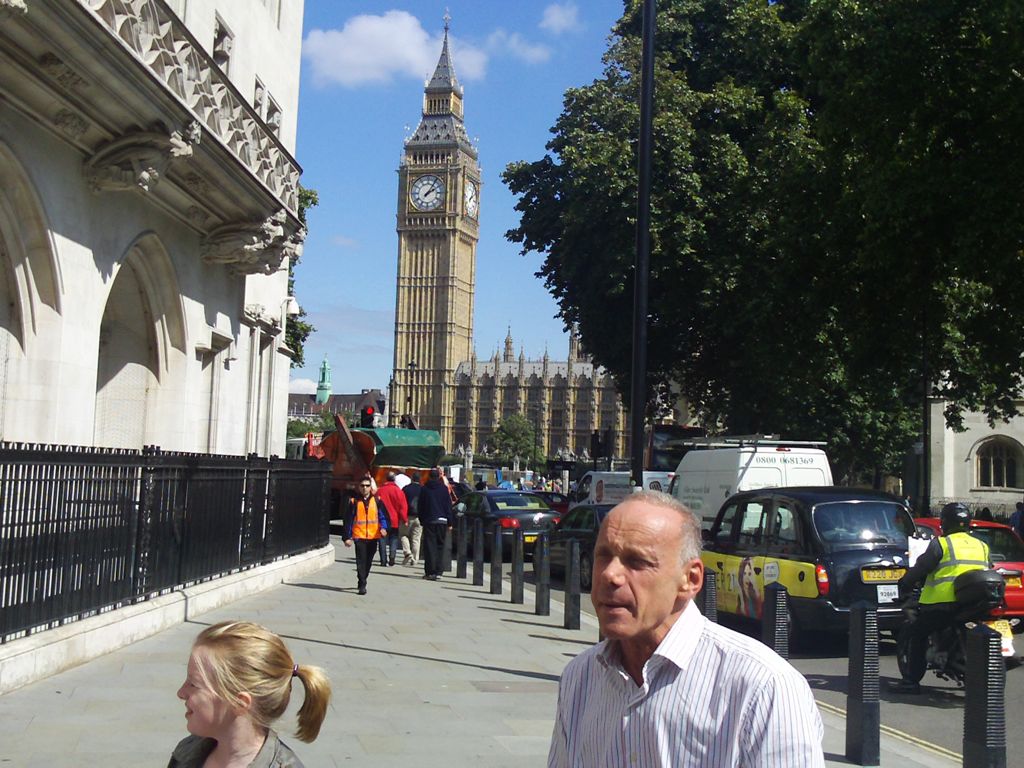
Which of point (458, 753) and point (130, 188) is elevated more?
point (130, 188)

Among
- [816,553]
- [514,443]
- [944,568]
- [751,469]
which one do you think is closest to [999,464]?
[751,469]

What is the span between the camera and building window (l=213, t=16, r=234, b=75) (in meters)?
18.1

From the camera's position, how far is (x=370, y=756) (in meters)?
7.12

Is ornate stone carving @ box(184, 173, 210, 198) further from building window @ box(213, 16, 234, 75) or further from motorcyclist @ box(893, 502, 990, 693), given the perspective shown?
motorcyclist @ box(893, 502, 990, 693)

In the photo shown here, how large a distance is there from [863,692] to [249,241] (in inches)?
474

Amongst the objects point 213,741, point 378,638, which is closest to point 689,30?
point 378,638

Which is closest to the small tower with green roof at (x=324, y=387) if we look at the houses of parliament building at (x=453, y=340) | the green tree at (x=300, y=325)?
the houses of parliament building at (x=453, y=340)

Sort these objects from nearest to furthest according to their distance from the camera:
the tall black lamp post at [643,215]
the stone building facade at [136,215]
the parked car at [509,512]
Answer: the stone building facade at [136,215] → the tall black lamp post at [643,215] → the parked car at [509,512]

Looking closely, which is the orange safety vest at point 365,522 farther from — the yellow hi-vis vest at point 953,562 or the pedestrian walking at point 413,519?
the yellow hi-vis vest at point 953,562

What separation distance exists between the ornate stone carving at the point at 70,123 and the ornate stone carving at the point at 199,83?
2.83ft

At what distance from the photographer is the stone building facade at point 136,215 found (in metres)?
11.4

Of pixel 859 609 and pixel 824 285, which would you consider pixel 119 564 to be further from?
pixel 824 285

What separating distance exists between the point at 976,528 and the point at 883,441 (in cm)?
2492

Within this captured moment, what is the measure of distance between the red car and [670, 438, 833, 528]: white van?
628 cm
